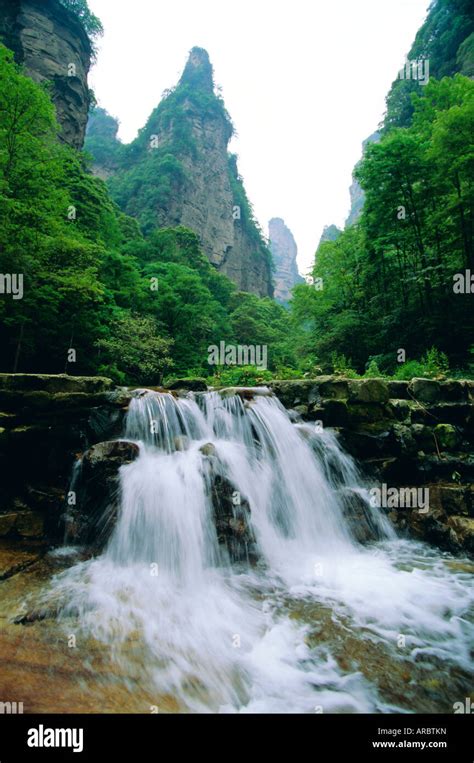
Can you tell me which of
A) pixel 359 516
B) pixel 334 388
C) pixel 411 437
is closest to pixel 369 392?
pixel 334 388

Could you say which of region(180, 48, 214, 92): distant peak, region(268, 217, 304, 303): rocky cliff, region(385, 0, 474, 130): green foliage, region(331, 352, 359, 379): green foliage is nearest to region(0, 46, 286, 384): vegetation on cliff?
region(331, 352, 359, 379): green foliage

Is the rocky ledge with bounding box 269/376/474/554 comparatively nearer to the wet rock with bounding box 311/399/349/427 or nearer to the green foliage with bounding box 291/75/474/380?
the wet rock with bounding box 311/399/349/427

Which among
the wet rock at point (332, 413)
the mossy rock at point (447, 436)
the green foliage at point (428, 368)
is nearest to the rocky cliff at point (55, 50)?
the green foliage at point (428, 368)

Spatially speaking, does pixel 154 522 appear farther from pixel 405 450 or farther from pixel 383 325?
pixel 383 325

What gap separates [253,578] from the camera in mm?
4781

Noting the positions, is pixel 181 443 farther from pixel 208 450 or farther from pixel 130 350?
pixel 130 350

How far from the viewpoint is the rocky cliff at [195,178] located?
47.1m

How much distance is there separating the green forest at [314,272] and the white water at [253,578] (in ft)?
21.3

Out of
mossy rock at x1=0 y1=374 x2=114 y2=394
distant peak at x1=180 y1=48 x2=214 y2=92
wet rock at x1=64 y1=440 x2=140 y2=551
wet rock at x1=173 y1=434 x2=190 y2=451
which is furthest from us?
distant peak at x1=180 y1=48 x2=214 y2=92

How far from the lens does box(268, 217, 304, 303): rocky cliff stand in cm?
13299

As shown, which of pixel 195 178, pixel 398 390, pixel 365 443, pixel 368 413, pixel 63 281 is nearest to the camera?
pixel 365 443

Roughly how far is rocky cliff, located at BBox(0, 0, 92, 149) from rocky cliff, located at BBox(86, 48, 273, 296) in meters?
14.4

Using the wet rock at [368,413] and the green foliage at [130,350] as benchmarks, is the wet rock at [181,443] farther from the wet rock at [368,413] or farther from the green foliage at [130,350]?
the green foliage at [130,350]

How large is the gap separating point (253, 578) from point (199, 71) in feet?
275
